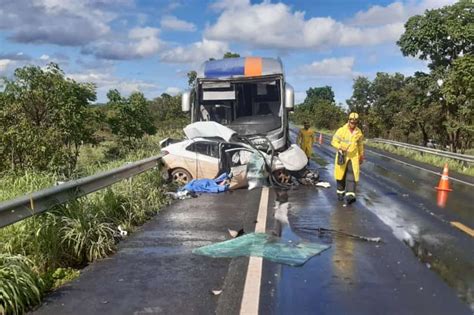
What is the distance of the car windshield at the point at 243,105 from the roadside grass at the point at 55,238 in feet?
21.6

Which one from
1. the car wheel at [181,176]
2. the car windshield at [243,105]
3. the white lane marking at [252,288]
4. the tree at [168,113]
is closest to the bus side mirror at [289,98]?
the car windshield at [243,105]

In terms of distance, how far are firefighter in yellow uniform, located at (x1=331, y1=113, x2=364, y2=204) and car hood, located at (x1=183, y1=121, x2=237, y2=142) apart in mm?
3222

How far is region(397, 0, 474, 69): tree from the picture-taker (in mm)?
31766

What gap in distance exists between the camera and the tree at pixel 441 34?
1251 inches

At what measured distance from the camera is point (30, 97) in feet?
62.7

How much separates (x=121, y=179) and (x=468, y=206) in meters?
7.05

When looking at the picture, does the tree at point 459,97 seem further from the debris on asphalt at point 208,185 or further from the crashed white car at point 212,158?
the debris on asphalt at point 208,185

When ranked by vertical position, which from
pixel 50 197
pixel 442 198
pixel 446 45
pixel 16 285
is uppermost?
pixel 446 45

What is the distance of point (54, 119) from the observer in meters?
20.2

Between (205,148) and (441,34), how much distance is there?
2432cm

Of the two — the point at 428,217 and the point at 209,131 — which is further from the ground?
the point at 209,131

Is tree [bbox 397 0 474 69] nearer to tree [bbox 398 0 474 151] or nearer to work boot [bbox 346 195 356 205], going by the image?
tree [bbox 398 0 474 151]

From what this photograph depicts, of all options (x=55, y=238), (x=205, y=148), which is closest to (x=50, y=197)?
(x=55, y=238)

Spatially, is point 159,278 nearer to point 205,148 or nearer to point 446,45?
point 205,148
